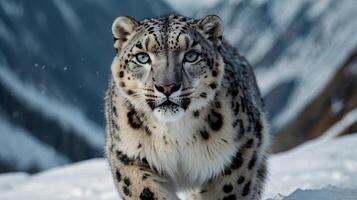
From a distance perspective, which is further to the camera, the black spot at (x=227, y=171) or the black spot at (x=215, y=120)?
the black spot at (x=227, y=171)

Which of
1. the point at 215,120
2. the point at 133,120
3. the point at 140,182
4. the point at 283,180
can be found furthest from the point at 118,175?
the point at 283,180

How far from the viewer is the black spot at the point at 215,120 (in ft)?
20.3

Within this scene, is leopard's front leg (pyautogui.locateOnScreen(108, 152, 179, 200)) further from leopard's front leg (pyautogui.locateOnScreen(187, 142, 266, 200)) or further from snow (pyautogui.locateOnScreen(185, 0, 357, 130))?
snow (pyautogui.locateOnScreen(185, 0, 357, 130))

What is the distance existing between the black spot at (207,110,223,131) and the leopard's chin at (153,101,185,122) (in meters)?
0.46

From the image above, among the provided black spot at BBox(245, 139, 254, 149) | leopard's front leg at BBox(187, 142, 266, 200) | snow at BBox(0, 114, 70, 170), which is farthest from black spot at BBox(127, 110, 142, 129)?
snow at BBox(0, 114, 70, 170)

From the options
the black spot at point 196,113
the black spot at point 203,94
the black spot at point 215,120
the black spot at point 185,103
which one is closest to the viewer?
the black spot at point 185,103

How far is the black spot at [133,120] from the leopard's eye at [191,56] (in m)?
0.66

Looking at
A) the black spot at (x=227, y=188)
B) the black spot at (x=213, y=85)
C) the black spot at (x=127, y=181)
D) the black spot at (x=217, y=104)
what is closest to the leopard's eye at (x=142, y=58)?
the black spot at (x=213, y=85)

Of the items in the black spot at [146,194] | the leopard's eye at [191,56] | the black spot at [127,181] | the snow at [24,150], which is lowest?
the snow at [24,150]

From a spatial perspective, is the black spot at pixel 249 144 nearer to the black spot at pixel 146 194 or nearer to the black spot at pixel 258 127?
the black spot at pixel 258 127

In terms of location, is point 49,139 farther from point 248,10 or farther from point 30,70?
point 248,10

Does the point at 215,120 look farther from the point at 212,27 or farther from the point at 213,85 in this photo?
the point at 212,27

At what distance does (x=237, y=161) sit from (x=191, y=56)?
108cm

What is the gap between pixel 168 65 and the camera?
566 centimetres
